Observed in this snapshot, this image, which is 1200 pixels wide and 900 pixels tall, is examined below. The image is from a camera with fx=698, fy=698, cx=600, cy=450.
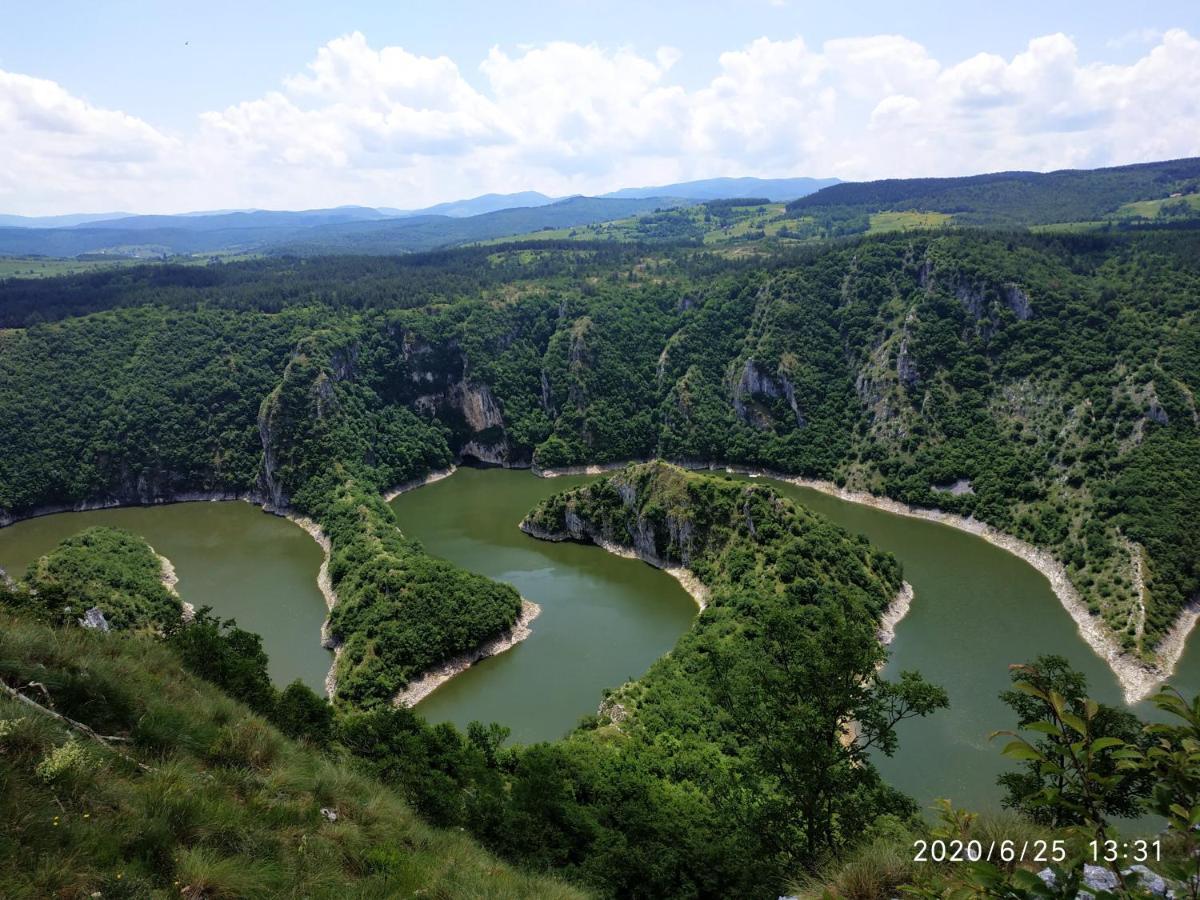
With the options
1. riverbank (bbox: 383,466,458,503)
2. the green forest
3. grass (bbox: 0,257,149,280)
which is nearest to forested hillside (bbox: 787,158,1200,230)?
the green forest

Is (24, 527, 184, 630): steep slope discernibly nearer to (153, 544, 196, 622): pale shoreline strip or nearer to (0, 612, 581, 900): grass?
(153, 544, 196, 622): pale shoreline strip

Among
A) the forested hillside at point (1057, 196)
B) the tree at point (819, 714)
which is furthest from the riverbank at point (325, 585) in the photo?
the forested hillside at point (1057, 196)

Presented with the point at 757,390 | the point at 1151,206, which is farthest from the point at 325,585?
the point at 1151,206

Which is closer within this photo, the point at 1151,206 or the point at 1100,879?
the point at 1100,879

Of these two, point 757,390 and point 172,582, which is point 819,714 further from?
point 757,390

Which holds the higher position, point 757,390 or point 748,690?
point 748,690

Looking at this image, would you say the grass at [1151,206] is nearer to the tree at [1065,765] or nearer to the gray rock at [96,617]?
the tree at [1065,765]
